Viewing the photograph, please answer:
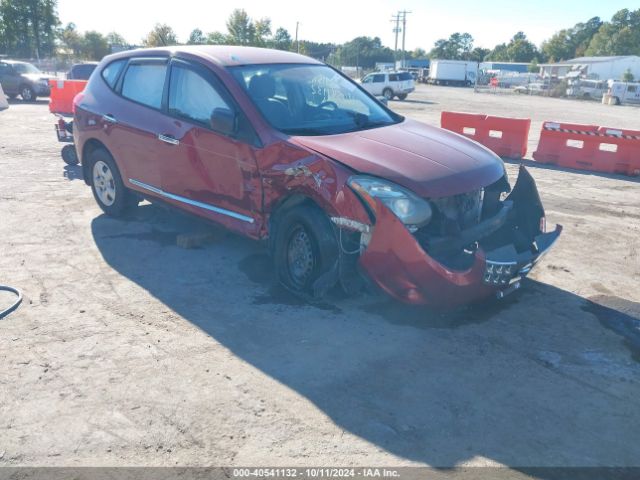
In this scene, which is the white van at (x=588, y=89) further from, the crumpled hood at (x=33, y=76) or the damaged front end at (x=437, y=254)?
the damaged front end at (x=437, y=254)

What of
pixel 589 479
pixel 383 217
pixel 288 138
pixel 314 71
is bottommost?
pixel 589 479

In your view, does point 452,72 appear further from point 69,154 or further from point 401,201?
point 401,201

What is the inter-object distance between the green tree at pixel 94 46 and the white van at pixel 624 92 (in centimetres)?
4915

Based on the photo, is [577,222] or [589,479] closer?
[589,479]

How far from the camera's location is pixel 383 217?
408cm

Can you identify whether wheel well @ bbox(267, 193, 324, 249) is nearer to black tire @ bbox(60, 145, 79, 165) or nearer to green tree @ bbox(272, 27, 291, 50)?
black tire @ bbox(60, 145, 79, 165)

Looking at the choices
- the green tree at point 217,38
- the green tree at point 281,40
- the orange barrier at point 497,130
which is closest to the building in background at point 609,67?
the green tree at point 281,40

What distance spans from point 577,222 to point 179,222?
507cm

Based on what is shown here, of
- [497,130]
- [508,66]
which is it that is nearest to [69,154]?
[497,130]

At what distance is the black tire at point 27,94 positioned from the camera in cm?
2283

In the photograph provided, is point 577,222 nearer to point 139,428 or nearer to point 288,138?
point 288,138

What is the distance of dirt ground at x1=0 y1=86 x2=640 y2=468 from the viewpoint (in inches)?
121

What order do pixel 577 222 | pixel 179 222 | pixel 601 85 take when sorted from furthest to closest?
pixel 601 85 < pixel 577 222 < pixel 179 222

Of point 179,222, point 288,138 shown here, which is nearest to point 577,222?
point 288,138
